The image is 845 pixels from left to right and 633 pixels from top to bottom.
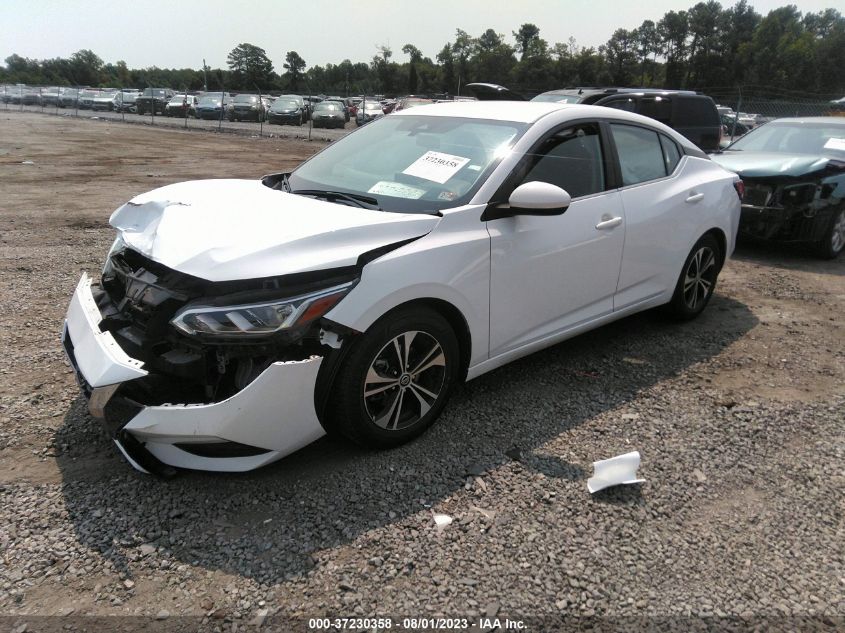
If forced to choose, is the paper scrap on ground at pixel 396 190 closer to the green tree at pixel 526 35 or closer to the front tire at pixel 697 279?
the front tire at pixel 697 279

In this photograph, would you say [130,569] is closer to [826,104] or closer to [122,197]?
[122,197]

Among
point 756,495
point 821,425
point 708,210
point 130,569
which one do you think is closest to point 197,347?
point 130,569

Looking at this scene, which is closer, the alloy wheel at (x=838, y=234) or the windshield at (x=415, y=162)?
the windshield at (x=415, y=162)

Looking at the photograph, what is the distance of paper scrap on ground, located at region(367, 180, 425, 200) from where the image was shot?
10.9 feet

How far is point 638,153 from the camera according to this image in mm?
4285

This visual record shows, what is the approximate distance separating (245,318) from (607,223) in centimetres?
236

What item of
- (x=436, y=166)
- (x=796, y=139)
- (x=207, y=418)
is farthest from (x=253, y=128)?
(x=207, y=418)

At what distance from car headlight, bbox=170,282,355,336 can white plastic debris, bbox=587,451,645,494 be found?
4.99 ft

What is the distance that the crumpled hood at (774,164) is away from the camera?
22.9 ft

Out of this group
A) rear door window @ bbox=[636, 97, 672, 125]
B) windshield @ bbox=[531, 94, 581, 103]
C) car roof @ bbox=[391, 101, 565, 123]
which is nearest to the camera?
car roof @ bbox=[391, 101, 565, 123]

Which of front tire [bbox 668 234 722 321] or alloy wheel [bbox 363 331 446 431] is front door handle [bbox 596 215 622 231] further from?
alloy wheel [bbox 363 331 446 431]

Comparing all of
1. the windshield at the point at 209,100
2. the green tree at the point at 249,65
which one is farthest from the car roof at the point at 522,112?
the green tree at the point at 249,65

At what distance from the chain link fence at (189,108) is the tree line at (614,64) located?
39.5 m

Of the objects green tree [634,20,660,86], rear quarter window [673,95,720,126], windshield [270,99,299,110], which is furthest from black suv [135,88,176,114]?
green tree [634,20,660,86]
